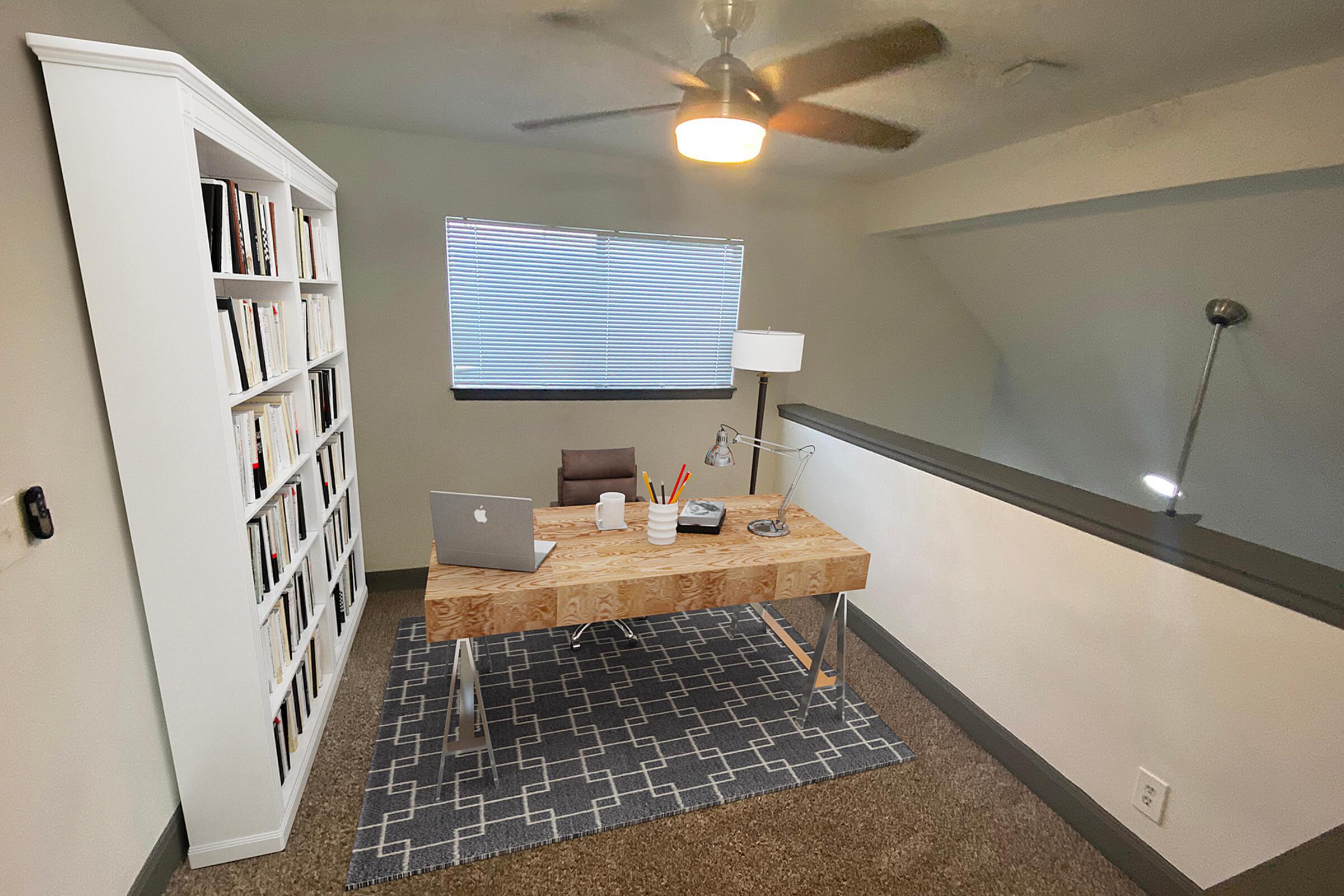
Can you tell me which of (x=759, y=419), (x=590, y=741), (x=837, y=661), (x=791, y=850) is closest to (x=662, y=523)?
(x=590, y=741)

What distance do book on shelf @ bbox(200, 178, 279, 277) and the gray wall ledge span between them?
2.66 meters

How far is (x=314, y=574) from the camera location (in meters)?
2.35

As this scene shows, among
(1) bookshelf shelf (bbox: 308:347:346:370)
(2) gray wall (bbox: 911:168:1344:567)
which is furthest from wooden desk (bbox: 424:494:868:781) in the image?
(2) gray wall (bbox: 911:168:1344:567)

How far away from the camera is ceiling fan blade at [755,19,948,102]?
1608mm

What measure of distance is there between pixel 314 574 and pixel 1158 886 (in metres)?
3.08

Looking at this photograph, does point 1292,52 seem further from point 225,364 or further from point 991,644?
point 225,364

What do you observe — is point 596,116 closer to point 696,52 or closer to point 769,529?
point 696,52

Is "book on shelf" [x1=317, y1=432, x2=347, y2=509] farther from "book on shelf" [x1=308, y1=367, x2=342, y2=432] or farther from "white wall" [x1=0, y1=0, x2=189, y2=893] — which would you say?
"white wall" [x1=0, y1=0, x2=189, y2=893]

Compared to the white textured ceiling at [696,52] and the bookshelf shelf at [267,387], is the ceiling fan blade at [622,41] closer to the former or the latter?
the white textured ceiling at [696,52]

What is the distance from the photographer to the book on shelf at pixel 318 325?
2324mm

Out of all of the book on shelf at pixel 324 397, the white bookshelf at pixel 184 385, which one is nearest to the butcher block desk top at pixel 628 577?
the white bookshelf at pixel 184 385

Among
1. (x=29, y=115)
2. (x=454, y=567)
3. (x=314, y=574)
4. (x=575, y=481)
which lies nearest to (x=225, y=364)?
(x=29, y=115)

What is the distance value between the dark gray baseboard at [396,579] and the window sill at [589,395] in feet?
3.54

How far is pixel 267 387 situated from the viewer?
1824 millimetres
